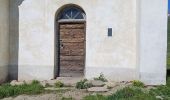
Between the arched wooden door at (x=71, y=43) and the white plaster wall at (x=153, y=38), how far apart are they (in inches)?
104

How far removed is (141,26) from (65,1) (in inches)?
121

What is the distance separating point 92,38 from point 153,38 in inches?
92.6

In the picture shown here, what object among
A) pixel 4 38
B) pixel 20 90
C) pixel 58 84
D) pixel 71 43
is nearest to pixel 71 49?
pixel 71 43

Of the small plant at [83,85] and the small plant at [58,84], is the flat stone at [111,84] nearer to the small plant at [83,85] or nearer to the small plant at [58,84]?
the small plant at [83,85]

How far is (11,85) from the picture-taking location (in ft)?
44.7

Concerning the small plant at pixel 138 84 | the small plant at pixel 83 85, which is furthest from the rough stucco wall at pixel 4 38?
the small plant at pixel 138 84

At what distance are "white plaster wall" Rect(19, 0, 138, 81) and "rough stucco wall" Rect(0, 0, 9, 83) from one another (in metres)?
0.49

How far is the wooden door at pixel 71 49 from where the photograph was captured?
49.8 feet

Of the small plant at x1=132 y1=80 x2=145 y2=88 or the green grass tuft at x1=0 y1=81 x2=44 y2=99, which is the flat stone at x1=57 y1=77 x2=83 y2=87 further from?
the small plant at x1=132 y1=80 x2=145 y2=88

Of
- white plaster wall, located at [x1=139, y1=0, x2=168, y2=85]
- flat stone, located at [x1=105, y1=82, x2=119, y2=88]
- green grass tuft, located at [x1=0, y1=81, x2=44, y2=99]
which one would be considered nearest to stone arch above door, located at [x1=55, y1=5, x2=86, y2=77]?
flat stone, located at [x1=105, y1=82, x2=119, y2=88]

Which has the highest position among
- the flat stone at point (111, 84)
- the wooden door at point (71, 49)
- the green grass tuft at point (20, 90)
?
the wooden door at point (71, 49)

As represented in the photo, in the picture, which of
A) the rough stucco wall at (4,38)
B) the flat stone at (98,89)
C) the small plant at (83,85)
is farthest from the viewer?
the rough stucco wall at (4,38)

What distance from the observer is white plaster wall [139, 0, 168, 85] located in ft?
43.3

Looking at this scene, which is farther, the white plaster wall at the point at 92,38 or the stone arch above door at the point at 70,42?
the stone arch above door at the point at 70,42
